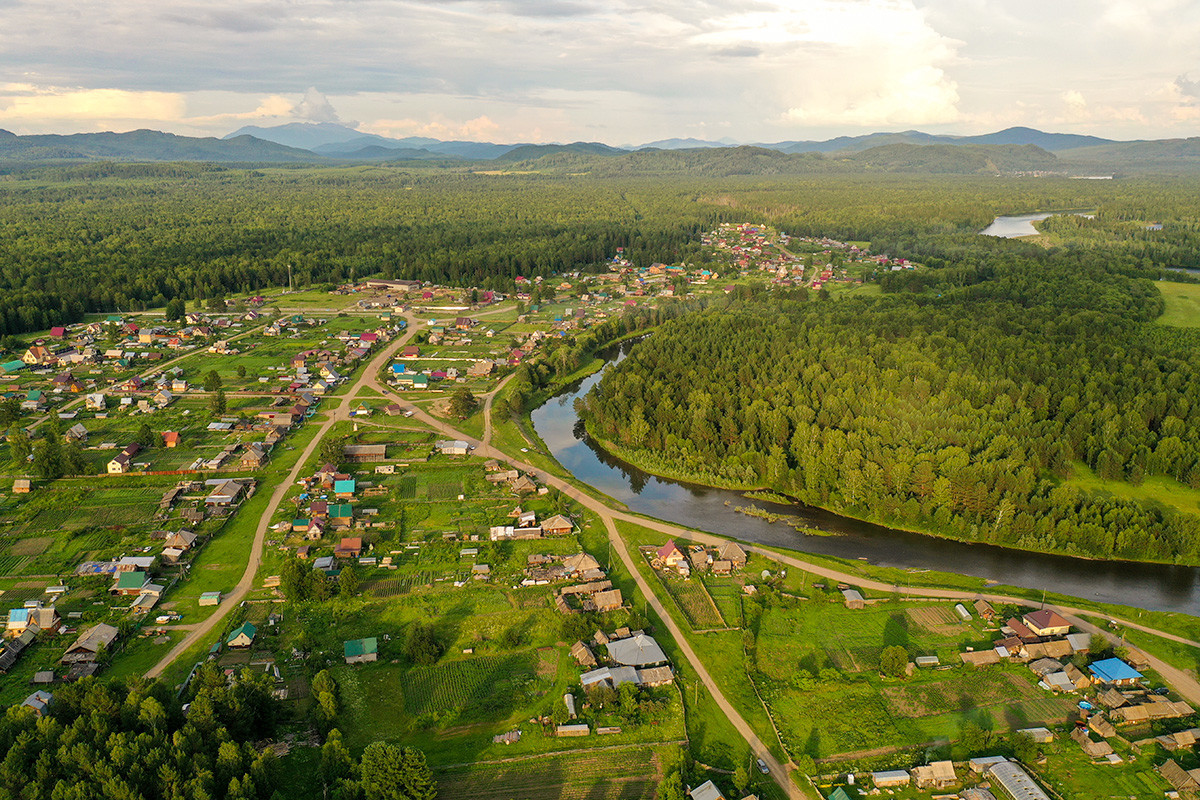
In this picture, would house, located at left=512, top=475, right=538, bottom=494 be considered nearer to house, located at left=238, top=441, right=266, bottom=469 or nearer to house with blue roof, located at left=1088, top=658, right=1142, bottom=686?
house, located at left=238, top=441, right=266, bottom=469

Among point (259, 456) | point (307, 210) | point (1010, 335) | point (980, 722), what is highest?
point (307, 210)

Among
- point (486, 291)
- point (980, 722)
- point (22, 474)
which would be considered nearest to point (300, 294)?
point (486, 291)

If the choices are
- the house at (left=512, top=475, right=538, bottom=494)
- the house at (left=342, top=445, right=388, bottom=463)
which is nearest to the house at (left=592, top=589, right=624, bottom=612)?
the house at (left=512, top=475, right=538, bottom=494)

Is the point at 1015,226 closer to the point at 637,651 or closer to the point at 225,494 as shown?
the point at 637,651

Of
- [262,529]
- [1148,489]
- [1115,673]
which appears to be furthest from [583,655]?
[1148,489]

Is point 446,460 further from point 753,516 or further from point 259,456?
point 753,516

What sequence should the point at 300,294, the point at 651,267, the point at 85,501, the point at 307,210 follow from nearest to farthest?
1. the point at 85,501
2. the point at 300,294
3. the point at 651,267
4. the point at 307,210

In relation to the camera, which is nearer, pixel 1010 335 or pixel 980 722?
Result: pixel 980 722

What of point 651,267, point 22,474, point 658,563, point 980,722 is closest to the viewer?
point 980,722
